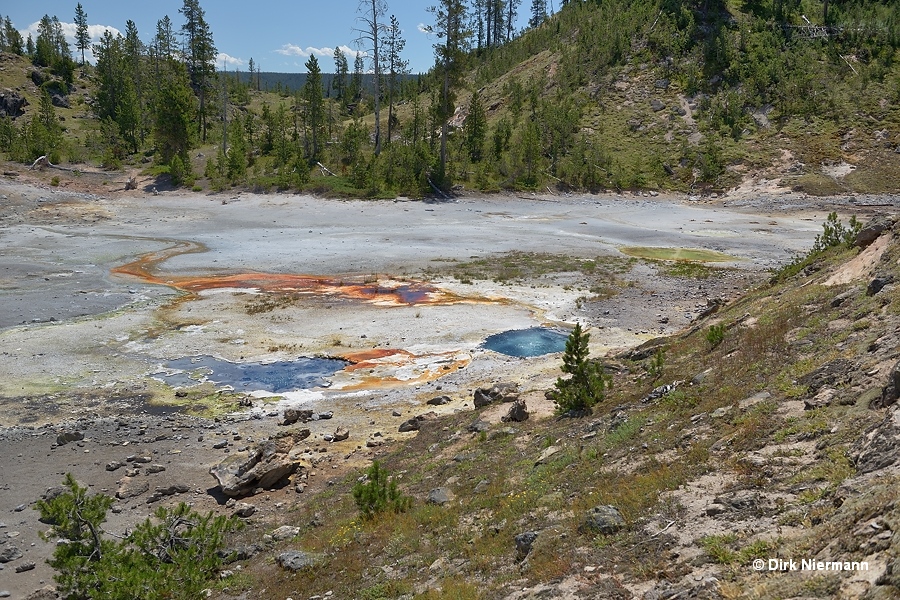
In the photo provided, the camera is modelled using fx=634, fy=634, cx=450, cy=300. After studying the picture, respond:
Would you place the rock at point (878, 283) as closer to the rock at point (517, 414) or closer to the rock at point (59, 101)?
the rock at point (517, 414)

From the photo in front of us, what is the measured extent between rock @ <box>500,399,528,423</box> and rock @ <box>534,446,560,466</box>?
6.91 feet

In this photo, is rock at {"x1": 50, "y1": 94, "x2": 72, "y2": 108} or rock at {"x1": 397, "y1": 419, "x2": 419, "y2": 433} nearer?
rock at {"x1": 397, "y1": 419, "x2": 419, "y2": 433}

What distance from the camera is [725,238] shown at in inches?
1427

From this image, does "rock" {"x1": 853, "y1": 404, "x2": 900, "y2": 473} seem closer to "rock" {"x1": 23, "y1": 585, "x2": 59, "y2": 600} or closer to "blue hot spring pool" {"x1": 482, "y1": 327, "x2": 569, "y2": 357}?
"rock" {"x1": 23, "y1": 585, "x2": 59, "y2": 600}

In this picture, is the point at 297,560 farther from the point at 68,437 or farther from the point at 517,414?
the point at 68,437

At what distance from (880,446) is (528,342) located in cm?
1384

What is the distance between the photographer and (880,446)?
5.26 metres

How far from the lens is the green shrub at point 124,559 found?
6.78 meters

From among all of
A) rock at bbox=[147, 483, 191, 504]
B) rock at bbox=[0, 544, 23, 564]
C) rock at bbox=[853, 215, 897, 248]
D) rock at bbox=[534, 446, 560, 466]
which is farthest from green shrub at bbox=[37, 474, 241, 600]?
rock at bbox=[853, 215, 897, 248]

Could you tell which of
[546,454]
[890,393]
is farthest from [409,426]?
[890,393]

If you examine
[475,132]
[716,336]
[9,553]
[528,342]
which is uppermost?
[475,132]

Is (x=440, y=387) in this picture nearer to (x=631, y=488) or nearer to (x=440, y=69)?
(x=631, y=488)

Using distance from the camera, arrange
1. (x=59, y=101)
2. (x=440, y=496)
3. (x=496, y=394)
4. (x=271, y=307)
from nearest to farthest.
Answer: (x=440, y=496) < (x=496, y=394) < (x=271, y=307) < (x=59, y=101)

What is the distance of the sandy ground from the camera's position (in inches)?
503
